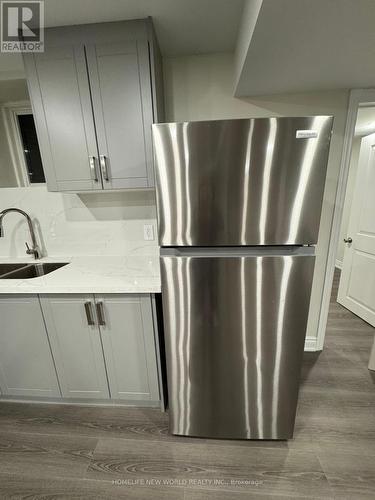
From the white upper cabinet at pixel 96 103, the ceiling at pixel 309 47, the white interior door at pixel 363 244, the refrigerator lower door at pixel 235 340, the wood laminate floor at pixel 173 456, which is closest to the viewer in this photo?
the ceiling at pixel 309 47

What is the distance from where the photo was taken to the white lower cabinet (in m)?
1.35

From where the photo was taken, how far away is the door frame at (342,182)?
1.56m

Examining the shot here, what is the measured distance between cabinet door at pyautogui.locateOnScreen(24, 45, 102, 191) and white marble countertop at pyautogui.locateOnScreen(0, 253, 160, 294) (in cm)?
57

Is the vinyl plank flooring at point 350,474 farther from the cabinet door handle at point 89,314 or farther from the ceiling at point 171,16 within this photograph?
the ceiling at point 171,16

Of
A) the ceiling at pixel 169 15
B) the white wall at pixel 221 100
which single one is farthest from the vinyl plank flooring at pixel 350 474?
the ceiling at pixel 169 15

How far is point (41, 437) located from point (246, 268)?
5.62ft

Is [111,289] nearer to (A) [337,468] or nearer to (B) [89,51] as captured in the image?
(B) [89,51]

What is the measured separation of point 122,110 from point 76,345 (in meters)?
1.53

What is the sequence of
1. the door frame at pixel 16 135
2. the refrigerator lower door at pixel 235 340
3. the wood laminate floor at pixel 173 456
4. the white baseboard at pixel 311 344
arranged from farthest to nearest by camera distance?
the white baseboard at pixel 311 344, the door frame at pixel 16 135, the wood laminate floor at pixel 173 456, the refrigerator lower door at pixel 235 340

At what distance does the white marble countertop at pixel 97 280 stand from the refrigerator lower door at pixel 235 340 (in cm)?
29

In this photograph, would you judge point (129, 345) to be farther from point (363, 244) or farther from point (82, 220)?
point (363, 244)

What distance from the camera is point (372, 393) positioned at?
5.44 ft

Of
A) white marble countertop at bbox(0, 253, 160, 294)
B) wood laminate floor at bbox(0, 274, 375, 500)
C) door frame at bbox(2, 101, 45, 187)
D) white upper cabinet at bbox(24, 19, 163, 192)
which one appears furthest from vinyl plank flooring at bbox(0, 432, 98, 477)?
door frame at bbox(2, 101, 45, 187)

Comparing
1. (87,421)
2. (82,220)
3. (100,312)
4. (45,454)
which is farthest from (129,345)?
(82,220)
